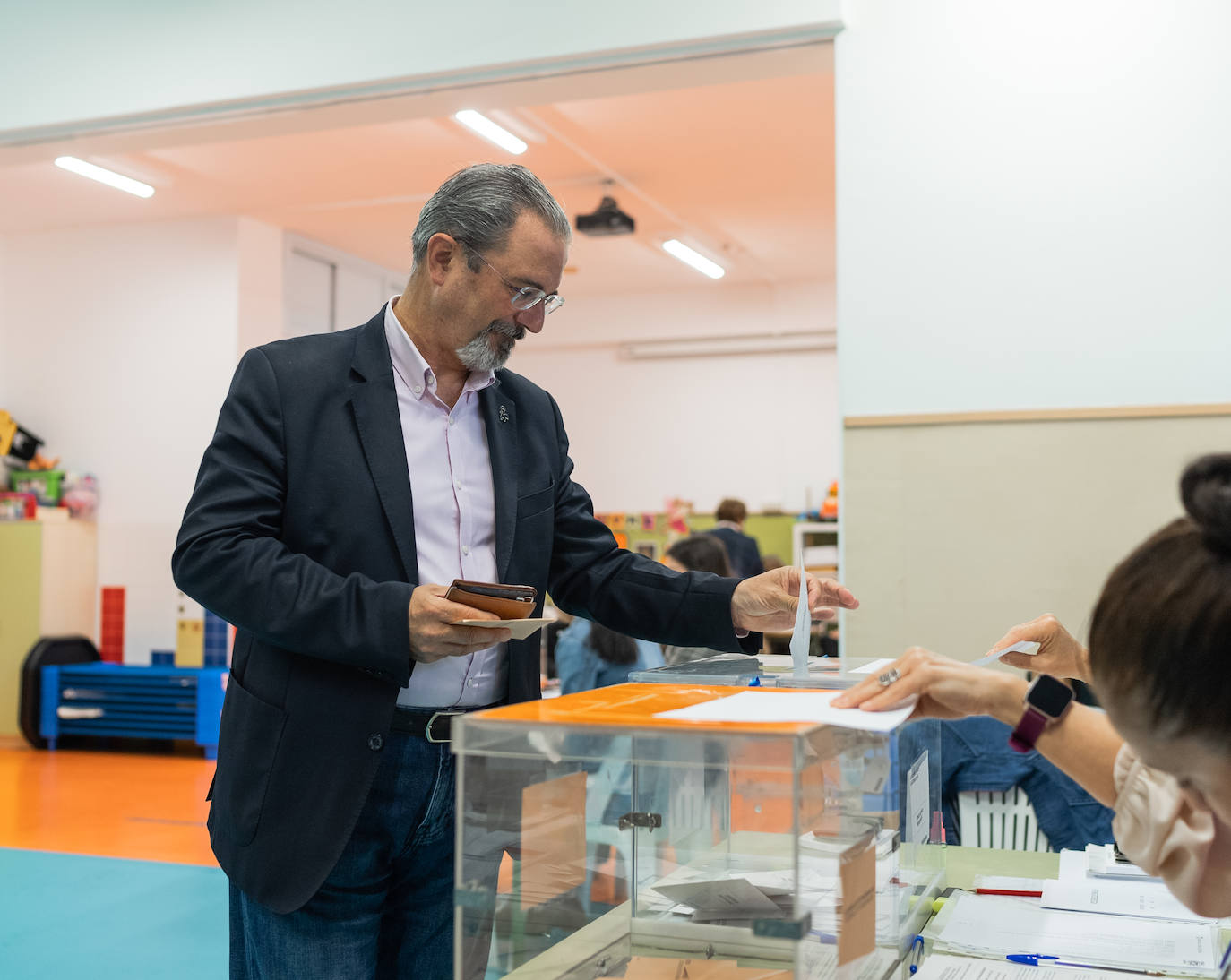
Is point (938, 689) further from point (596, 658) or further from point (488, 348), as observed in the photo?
point (596, 658)

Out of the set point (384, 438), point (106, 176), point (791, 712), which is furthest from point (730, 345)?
point (791, 712)

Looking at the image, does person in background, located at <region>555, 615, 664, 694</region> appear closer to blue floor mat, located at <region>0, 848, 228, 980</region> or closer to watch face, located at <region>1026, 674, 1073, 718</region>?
blue floor mat, located at <region>0, 848, 228, 980</region>

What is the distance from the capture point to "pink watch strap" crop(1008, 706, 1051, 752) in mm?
1293

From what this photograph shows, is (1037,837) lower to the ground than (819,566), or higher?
lower

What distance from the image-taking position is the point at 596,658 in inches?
175

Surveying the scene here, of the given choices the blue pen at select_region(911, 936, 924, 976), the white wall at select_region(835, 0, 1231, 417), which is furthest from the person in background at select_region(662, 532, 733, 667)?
the blue pen at select_region(911, 936, 924, 976)

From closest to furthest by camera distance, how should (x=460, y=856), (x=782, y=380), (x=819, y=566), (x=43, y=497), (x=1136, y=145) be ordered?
(x=460, y=856) → (x=1136, y=145) → (x=43, y=497) → (x=819, y=566) → (x=782, y=380)

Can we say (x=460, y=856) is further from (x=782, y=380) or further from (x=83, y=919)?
(x=782, y=380)

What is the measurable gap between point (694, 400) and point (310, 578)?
380 inches

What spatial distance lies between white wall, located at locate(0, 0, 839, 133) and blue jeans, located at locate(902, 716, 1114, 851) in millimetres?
2154

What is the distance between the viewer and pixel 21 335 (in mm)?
8859

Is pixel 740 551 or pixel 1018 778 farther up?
pixel 740 551

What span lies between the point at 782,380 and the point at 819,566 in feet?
7.86

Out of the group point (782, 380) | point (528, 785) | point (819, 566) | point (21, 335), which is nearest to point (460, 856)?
point (528, 785)
